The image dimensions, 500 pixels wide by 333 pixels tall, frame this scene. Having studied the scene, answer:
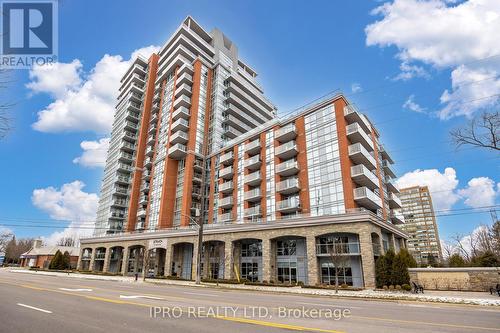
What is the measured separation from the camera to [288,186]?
40781 mm

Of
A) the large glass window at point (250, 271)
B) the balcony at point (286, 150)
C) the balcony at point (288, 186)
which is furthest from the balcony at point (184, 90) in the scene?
the large glass window at point (250, 271)

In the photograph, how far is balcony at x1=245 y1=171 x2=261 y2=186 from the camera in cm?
4596

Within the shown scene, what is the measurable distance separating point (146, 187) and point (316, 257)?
4413 centimetres

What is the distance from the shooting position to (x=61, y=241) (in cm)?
14362

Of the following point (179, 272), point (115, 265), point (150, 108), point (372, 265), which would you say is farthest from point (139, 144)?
point (372, 265)

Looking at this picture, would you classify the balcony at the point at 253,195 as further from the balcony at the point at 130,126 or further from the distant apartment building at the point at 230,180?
the balcony at the point at 130,126

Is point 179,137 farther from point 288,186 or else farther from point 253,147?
point 288,186

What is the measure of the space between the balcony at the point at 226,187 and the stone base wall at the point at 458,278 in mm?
29884

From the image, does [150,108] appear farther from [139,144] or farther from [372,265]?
[372,265]

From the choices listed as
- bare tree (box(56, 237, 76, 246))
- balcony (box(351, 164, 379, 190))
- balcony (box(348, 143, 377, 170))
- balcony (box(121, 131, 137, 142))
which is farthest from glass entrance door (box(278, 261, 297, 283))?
bare tree (box(56, 237, 76, 246))

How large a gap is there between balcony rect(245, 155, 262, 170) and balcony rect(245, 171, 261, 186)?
64.6 inches

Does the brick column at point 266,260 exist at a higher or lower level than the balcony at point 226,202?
lower

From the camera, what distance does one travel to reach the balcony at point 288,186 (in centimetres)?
4038

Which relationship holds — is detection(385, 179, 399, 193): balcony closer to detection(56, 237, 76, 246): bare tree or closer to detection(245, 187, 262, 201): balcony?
detection(245, 187, 262, 201): balcony
